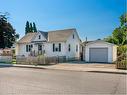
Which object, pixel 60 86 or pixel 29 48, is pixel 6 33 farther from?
pixel 60 86

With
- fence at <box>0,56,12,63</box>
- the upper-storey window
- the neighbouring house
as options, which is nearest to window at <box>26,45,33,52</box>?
the neighbouring house

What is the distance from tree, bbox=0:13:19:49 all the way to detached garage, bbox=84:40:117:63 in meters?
17.4

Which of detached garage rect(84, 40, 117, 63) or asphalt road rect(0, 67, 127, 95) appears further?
detached garage rect(84, 40, 117, 63)

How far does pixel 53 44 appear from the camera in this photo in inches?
1297

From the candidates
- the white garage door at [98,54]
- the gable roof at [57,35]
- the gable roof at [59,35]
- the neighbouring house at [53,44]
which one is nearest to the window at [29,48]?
the neighbouring house at [53,44]

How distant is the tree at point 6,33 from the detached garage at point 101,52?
17.4 metres

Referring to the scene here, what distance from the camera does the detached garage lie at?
28.1 metres

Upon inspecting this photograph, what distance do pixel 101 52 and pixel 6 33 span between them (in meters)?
19.8

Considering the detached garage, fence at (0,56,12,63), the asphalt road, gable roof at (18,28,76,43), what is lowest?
the asphalt road

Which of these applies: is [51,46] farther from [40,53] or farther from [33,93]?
[33,93]

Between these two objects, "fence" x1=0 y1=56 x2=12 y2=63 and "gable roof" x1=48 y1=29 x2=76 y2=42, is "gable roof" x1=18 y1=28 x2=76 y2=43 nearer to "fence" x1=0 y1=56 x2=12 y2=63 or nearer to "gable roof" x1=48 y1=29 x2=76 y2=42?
"gable roof" x1=48 y1=29 x2=76 y2=42

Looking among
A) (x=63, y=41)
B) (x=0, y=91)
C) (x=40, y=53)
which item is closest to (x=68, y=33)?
(x=63, y=41)

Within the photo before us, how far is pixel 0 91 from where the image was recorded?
8289 millimetres

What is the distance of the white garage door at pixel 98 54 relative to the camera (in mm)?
28614
